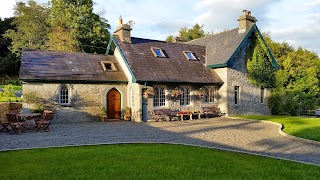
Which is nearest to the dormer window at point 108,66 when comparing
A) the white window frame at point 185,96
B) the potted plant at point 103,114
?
the potted plant at point 103,114

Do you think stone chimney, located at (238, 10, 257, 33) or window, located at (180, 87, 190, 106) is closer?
window, located at (180, 87, 190, 106)

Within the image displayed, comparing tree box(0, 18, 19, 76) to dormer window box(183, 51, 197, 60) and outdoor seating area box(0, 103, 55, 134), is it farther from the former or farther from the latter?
outdoor seating area box(0, 103, 55, 134)

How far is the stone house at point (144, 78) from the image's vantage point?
18.4 meters

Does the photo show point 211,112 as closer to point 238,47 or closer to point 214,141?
point 238,47

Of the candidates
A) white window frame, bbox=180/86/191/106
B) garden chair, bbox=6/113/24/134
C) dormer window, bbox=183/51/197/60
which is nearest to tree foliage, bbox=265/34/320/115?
dormer window, bbox=183/51/197/60

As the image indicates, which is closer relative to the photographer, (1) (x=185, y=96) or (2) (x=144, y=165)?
(2) (x=144, y=165)

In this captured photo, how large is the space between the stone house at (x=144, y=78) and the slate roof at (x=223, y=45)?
10cm

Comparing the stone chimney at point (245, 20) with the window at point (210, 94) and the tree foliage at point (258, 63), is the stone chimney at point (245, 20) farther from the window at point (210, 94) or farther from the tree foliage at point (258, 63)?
the window at point (210, 94)

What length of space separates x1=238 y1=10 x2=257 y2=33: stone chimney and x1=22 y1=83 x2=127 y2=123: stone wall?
11.0 metres

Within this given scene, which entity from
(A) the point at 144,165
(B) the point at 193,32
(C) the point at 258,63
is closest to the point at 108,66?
(C) the point at 258,63

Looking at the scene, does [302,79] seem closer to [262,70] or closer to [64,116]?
[262,70]

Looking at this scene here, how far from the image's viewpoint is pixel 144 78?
18.9 m

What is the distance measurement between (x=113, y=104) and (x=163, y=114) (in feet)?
12.2

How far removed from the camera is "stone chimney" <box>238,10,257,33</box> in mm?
23250
